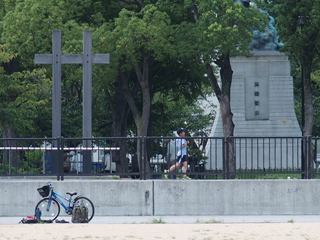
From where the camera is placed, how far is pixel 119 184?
662 inches

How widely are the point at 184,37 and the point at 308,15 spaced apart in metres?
5.20

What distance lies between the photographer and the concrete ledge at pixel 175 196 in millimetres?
16812

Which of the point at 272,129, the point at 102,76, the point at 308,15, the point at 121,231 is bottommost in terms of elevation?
the point at 121,231

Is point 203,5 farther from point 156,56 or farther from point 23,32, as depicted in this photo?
→ point 23,32

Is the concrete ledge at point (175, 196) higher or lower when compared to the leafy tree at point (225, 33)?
lower

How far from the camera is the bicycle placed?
1571cm

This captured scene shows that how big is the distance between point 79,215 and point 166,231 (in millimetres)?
2846

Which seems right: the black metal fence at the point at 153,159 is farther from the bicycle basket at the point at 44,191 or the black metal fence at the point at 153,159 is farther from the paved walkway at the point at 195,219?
the bicycle basket at the point at 44,191

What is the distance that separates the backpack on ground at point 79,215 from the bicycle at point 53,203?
1.44 ft

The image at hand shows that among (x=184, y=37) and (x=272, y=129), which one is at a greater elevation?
(x=184, y=37)

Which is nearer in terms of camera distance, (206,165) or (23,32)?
(206,165)

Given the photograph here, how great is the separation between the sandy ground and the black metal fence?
3.14 metres

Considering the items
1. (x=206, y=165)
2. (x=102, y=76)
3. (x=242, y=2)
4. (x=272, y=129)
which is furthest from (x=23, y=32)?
(x=206, y=165)

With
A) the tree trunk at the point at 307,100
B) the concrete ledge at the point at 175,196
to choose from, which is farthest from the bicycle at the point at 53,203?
the tree trunk at the point at 307,100
